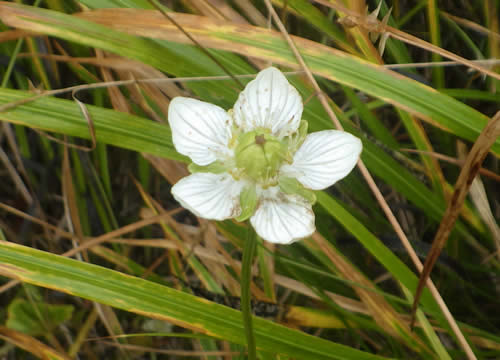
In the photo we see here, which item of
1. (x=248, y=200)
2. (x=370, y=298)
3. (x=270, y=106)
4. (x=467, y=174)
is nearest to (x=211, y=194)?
(x=248, y=200)

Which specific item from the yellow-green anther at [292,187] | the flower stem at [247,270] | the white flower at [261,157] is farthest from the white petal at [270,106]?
the flower stem at [247,270]

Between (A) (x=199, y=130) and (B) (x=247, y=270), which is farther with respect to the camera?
(A) (x=199, y=130)

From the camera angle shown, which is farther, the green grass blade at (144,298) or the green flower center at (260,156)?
the green grass blade at (144,298)

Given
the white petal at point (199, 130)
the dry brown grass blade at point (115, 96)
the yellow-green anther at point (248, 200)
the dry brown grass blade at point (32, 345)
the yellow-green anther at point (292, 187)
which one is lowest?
the dry brown grass blade at point (32, 345)

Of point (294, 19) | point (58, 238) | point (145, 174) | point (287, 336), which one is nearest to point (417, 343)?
point (287, 336)

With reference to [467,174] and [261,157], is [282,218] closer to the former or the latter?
[261,157]

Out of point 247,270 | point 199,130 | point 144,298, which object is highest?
point 199,130

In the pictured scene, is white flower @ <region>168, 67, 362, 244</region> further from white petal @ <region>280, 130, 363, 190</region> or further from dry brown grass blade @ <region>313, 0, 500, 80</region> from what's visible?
dry brown grass blade @ <region>313, 0, 500, 80</region>

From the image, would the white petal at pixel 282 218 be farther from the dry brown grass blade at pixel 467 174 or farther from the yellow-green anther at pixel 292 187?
the dry brown grass blade at pixel 467 174
